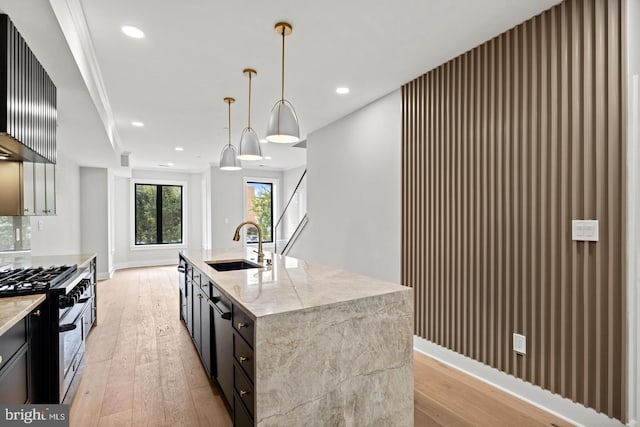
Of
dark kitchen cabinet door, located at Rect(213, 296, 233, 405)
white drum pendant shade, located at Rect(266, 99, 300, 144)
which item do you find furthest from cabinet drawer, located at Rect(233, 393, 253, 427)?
white drum pendant shade, located at Rect(266, 99, 300, 144)

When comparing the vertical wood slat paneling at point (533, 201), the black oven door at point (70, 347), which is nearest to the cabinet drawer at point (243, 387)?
the black oven door at point (70, 347)

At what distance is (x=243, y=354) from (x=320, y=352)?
0.39 metres

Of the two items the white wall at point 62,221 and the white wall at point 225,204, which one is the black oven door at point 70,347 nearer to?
the white wall at point 62,221

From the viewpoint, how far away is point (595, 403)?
1.97m

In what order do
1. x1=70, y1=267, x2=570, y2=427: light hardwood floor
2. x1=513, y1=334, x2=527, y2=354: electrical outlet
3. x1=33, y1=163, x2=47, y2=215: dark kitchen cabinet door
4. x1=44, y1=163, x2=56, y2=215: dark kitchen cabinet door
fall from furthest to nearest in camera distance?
1. x1=44, y1=163, x2=56, y2=215: dark kitchen cabinet door
2. x1=33, y1=163, x2=47, y2=215: dark kitchen cabinet door
3. x1=513, y1=334, x2=527, y2=354: electrical outlet
4. x1=70, y1=267, x2=570, y2=427: light hardwood floor

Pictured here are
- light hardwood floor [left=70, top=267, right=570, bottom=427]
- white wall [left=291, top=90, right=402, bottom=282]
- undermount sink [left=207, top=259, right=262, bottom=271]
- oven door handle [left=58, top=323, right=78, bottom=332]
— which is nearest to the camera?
oven door handle [left=58, top=323, right=78, bottom=332]

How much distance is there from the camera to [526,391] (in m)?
2.33

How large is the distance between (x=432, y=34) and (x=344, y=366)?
7.78 feet

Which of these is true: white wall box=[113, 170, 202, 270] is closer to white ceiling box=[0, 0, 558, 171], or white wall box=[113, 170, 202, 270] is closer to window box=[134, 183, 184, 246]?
window box=[134, 183, 184, 246]

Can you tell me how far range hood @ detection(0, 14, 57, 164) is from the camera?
1.78 metres

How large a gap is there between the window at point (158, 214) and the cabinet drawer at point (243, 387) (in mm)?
8012

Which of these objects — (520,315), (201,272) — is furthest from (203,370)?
(520,315)

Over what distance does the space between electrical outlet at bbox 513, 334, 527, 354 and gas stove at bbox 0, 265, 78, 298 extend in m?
3.08

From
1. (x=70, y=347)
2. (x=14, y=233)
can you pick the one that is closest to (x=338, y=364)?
(x=70, y=347)
